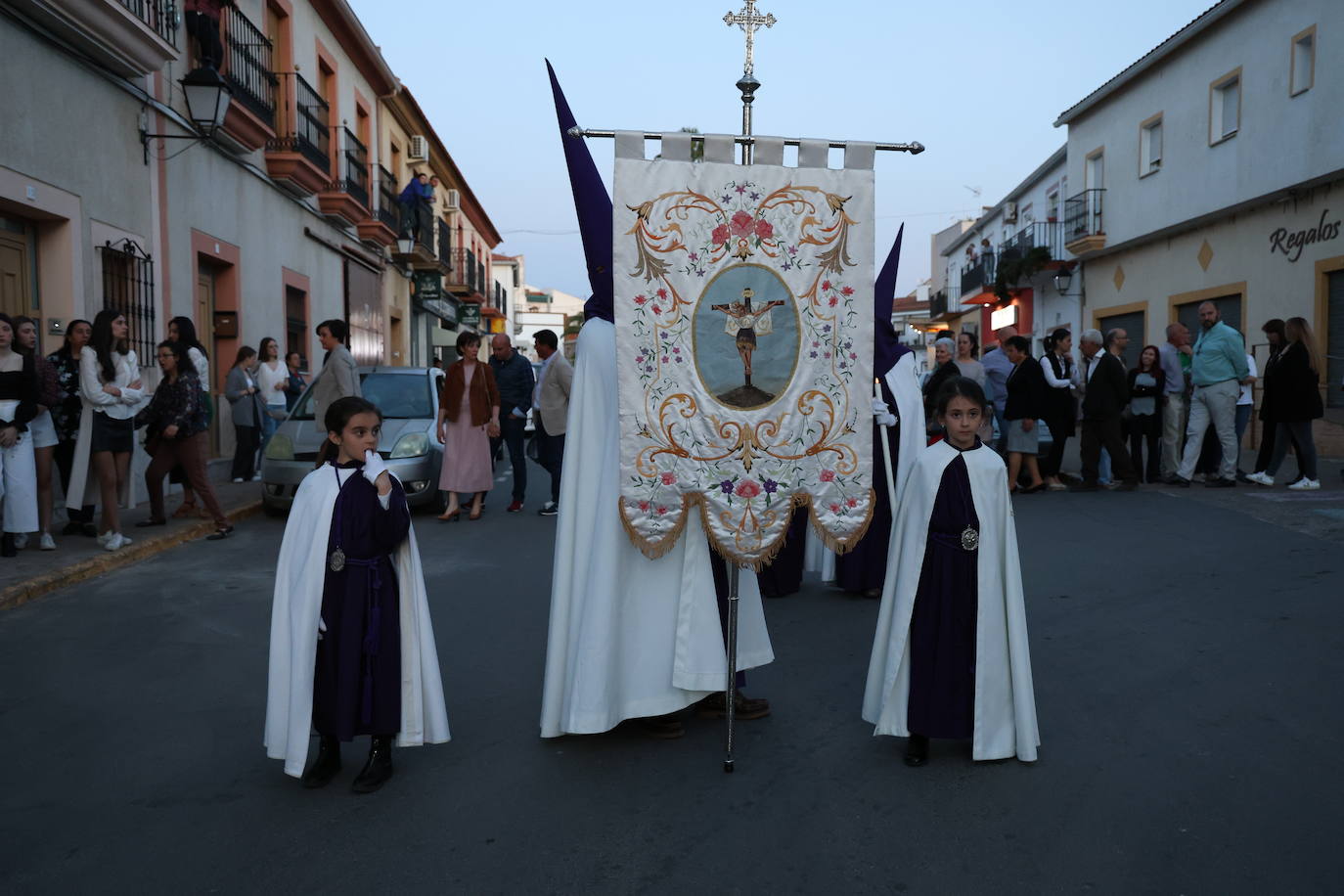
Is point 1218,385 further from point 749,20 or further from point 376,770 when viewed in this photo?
point 376,770

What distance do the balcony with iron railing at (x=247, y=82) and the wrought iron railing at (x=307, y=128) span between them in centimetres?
47

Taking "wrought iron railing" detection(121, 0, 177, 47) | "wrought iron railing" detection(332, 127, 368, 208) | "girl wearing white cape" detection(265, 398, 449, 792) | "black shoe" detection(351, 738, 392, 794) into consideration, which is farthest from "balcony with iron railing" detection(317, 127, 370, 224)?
"black shoe" detection(351, 738, 392, 794)

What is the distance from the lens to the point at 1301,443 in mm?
10656

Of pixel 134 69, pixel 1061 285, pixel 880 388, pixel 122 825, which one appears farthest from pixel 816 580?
pixel 1061 285

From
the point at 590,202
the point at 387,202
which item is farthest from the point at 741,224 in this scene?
the point at 387,202

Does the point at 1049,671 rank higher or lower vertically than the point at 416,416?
lower

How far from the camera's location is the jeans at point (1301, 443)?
1059cm

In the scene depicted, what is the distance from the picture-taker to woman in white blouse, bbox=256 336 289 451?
13383 mm

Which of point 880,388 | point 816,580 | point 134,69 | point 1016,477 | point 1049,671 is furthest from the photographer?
point 1016,477

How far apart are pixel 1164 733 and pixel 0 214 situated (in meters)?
9.84

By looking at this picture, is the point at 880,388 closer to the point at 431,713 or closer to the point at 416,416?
the point at 431,713

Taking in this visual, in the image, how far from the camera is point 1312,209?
645 inches

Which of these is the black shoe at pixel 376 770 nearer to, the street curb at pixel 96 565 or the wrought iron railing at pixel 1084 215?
the street curb at pixel 96 565

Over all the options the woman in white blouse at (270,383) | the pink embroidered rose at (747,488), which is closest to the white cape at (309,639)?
the pink embroidered rose at (747,488)
